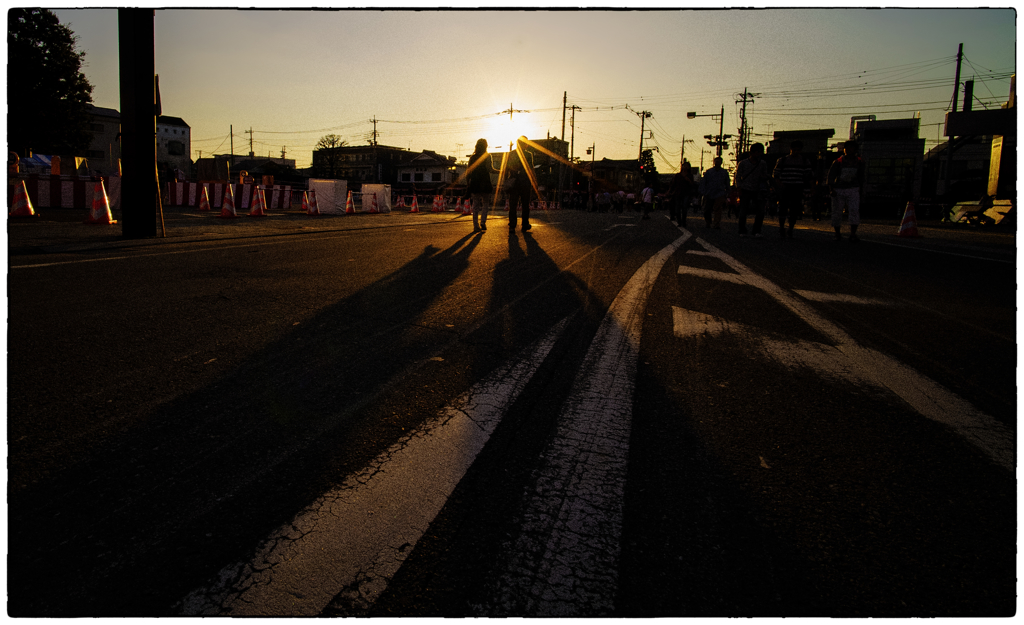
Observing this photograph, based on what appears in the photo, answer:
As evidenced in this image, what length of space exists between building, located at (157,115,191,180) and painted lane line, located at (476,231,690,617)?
330 feet

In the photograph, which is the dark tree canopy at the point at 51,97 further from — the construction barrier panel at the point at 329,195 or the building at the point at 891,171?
the building at the point at 891,171

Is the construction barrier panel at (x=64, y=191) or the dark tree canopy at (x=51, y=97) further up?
the dark tree canopy at (x=51, y=97)

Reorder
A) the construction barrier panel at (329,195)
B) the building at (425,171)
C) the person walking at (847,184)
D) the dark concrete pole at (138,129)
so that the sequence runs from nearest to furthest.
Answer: the dark concrete pole at (138,129)
the person walking at (847,184)
the construction barrier panel at (329,195)
the building at (425,171)

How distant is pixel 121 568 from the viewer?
47.2 inches

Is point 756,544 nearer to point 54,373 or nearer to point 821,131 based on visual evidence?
point 54,373

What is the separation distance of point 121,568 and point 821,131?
69.2 metres

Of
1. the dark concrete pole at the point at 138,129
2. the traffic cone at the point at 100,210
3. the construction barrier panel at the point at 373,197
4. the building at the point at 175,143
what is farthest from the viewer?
the building at the point at 175,143

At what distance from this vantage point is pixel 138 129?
27.9ft

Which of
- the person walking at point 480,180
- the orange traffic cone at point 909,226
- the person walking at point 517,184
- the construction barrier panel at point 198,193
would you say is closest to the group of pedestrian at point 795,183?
the orange traffic cone at point 909,226

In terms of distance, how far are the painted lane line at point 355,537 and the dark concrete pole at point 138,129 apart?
8357mm

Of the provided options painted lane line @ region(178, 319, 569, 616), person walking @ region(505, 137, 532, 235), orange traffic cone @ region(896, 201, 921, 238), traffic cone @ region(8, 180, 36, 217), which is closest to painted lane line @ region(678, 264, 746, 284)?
painted lane line @ region(178, 319, 569, 616)

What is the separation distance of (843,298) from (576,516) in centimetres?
413

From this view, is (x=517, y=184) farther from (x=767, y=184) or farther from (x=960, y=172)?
(x=960, y=172)

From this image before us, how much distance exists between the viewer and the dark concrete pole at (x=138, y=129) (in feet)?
27.5
